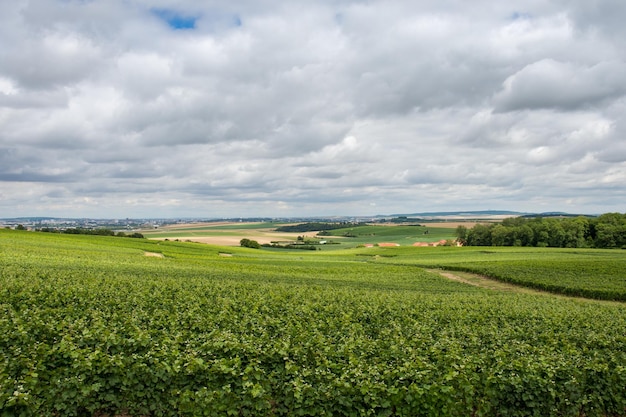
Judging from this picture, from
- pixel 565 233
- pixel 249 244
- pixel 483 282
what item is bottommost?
pixel 483 282

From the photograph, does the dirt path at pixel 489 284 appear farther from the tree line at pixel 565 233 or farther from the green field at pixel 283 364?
the tree line at pixel 565 233

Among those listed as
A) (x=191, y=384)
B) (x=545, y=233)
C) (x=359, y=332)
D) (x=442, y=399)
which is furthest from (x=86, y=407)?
(x=545, y=233)

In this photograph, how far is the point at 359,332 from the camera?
1616 centimetres

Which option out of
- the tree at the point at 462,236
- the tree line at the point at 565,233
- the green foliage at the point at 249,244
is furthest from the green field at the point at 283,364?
the tree at the point at 462,236

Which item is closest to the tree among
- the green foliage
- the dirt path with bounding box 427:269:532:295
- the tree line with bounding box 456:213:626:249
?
the tree line with bounding box 456:213:626:249

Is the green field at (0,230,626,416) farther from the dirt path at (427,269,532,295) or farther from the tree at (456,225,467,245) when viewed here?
the tree at (456,225,467,245)

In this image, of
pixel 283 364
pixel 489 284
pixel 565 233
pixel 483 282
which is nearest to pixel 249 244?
pixel 565 233

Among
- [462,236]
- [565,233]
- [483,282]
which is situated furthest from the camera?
[462,236]

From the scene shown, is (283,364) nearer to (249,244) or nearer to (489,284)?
(489,284)

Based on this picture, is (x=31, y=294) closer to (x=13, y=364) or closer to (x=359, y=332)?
(x=13, y=364)

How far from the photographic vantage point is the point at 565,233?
114 metres

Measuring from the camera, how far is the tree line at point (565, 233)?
10838 cm

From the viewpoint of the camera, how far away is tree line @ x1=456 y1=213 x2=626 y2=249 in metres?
108

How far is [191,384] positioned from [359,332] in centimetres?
774
